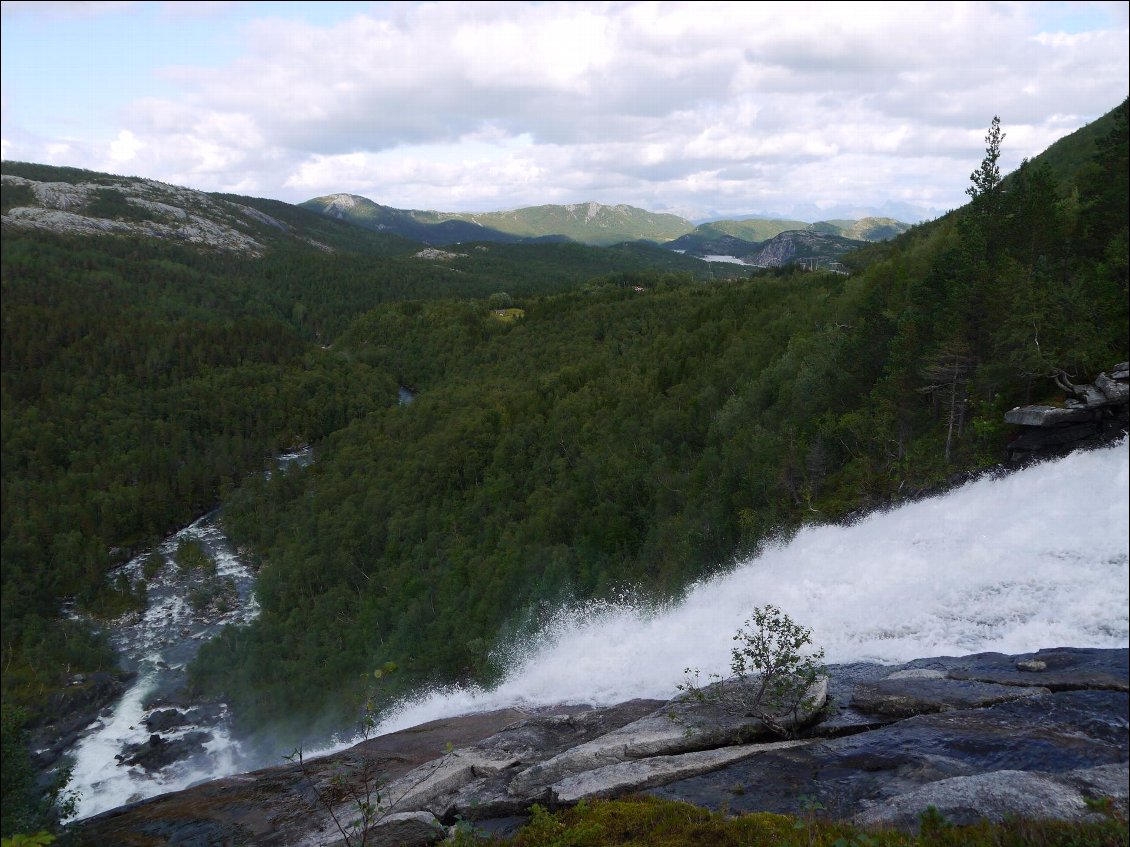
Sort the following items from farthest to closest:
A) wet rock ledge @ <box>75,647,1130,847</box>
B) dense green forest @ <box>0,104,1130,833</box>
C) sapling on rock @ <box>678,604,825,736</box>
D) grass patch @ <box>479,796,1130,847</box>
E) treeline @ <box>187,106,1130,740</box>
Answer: dense green forest @ <box>0,104,1130,833</box> < treeline @ <box>187,106,1130,740</box> < sapling on rock @ <box>678,604,825,736</box> < wet rock ledge @ <box>75,647,1130,847</box> < grass patch @ <box>479,796,1130,847</box>

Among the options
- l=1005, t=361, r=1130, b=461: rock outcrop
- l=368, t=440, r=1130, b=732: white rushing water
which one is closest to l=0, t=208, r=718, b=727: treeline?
l=368, t=440, r=1130, b=732: white rushing water

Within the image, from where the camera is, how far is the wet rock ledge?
12.7 metres

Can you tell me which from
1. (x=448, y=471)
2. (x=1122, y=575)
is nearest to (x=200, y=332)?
(x=448, y=471)

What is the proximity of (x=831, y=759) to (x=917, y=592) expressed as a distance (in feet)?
34.1

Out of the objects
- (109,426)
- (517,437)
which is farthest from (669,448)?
(109,426)

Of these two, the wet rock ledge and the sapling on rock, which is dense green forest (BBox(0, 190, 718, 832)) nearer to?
the wet rock ledge

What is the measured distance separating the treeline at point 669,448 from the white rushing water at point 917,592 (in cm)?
351

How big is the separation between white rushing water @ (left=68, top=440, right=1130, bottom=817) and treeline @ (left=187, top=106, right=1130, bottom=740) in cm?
351

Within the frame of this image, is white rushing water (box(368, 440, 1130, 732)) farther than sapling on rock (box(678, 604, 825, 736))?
Yes

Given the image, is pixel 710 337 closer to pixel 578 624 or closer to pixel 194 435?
pixel 578 624

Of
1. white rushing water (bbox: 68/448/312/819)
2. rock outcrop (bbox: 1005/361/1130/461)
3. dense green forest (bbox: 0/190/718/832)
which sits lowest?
white rushing water (bbox: 68/448/312/819)

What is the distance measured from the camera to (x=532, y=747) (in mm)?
21391

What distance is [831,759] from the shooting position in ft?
51.0

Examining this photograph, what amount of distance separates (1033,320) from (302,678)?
6893 cm
